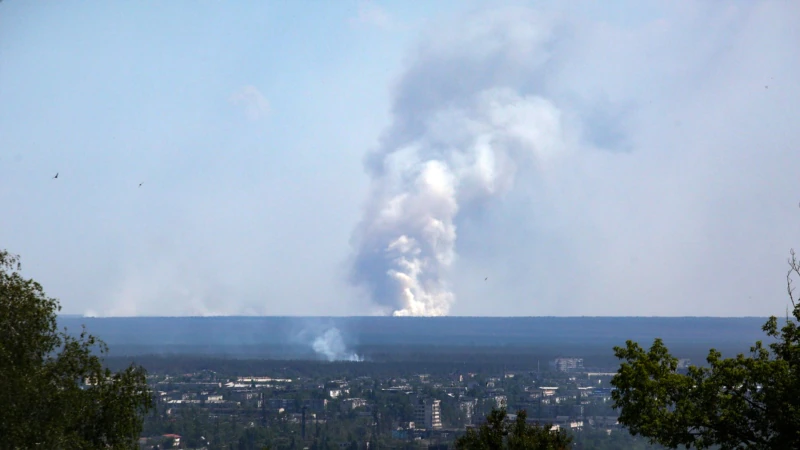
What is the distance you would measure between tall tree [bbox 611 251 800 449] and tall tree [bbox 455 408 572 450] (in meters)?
3.03

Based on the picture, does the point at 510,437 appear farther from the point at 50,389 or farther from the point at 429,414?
the point at 429,414

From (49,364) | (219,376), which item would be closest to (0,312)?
(49,364)

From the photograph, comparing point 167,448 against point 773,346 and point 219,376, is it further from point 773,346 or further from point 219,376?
point 219,376

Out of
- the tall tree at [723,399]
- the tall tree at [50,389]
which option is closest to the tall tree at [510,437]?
the tall tree at [723,399]

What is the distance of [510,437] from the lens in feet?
64.5

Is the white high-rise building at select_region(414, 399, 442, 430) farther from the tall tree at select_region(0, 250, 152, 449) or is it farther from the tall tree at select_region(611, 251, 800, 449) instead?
the tall tree at select_region(611, 251, 800, 449)

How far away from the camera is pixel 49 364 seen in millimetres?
21906

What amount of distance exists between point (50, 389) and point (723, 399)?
14.0 metres

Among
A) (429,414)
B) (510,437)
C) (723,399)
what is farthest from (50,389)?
(429,414)

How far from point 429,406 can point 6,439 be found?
74724mm

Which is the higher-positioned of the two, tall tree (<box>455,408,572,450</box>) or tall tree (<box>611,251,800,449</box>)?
tall tree (<box>611,251,800,449</box>)

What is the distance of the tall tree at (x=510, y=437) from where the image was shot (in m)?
19.0

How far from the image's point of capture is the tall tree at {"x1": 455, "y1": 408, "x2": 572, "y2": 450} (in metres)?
19.0

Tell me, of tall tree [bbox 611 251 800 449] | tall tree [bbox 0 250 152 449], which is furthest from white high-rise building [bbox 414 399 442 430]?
tall tree [bbox 611 251 800 449]
